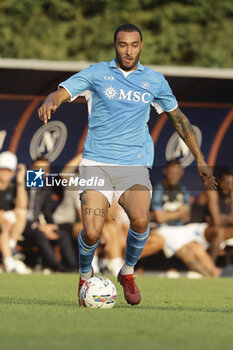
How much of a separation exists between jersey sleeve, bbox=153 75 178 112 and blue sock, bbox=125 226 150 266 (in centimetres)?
108

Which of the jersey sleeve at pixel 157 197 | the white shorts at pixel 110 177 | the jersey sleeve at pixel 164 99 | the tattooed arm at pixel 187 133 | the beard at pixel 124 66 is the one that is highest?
the beard at pixel 124 66

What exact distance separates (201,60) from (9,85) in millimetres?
11413

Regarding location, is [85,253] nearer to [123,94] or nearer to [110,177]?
[110,177]

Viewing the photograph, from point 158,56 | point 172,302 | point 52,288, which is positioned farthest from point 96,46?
point 172,302

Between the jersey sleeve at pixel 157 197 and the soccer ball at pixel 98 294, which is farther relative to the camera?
the jersey sleeve at pixel 157 197

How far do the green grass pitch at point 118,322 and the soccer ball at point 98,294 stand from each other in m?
0.09

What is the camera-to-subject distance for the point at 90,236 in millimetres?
8172

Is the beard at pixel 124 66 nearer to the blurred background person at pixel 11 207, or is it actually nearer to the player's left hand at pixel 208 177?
the player's left hand at pixel 208 177

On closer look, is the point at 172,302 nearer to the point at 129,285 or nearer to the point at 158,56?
the point at 129,285

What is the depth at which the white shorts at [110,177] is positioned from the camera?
826cm

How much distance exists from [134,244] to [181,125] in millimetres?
1137

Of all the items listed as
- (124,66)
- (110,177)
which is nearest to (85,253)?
(110,177)

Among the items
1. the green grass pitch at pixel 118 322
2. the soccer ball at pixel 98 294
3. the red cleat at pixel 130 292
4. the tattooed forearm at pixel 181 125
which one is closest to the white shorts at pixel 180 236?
the green grass pitch at pixel 118 322

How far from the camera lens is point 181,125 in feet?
28.5
